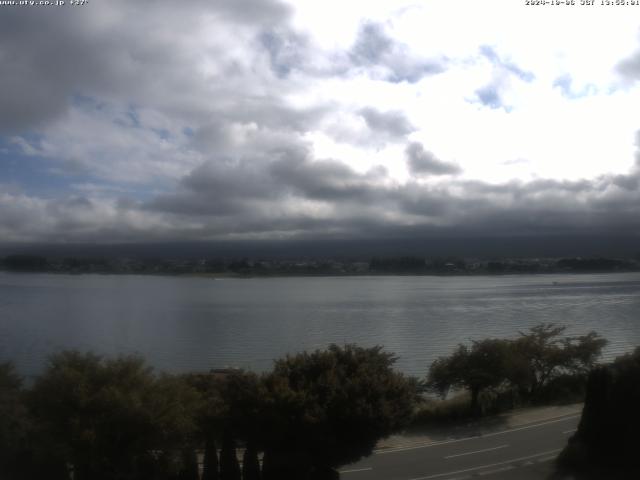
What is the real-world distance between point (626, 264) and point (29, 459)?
122547 mm

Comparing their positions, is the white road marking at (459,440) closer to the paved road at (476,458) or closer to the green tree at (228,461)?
the paved road at (476,458)

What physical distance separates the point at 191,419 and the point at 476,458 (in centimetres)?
784

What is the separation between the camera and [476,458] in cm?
1677

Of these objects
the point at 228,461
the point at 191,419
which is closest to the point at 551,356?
the point at 228,461

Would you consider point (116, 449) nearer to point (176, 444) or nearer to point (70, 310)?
point (176, 444)

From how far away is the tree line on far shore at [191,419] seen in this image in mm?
12258

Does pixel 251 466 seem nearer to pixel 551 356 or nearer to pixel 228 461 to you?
pixel 228 461

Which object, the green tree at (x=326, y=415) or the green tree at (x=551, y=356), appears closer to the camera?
the green tree at (x=326, y=415)

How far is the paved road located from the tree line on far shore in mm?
2193

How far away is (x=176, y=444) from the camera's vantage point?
514 inches

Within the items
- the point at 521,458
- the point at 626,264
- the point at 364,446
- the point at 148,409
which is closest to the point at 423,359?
the point at 521,458

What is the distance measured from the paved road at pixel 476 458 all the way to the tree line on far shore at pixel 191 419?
7.20 feet

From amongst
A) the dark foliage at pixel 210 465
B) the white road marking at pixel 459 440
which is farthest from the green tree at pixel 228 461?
the white road marking at pixel 459 440

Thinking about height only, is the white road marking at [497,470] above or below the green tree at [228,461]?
below
